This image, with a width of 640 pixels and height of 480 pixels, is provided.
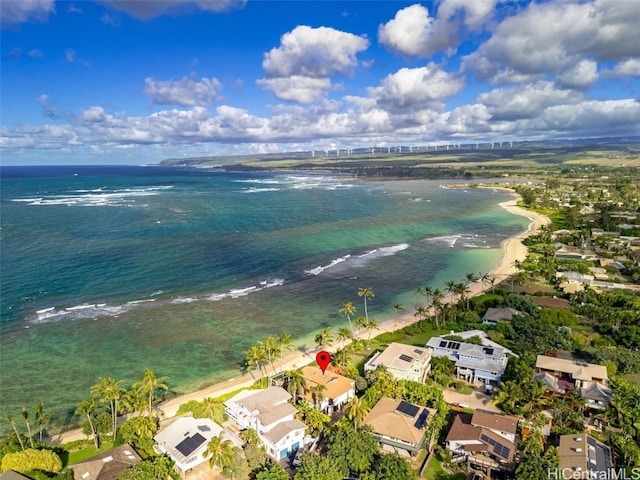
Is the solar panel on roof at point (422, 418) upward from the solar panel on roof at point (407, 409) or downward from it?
downward

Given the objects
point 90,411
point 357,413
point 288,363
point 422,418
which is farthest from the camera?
point 288,363

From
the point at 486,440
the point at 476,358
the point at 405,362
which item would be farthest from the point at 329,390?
the point at 476,358

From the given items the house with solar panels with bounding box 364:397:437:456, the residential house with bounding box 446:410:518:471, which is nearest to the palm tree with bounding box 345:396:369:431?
the house with solar panels with bounding box 364:397:437:456

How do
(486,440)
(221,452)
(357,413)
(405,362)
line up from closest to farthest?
(221,452)
(486,440)
(357,413)
(405,362)

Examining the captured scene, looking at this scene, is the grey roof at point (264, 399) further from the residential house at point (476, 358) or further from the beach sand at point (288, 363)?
the residential house at point (476, 358)

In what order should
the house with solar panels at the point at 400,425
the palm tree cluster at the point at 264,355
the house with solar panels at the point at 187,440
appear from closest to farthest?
the house with solar panels at the point at 187,440 → the house with solar panels at the point at 400,425 → the palm tree cluster at the point at 264,355

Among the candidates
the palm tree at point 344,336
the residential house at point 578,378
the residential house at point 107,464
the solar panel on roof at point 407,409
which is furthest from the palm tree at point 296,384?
the residential house at point 578,378

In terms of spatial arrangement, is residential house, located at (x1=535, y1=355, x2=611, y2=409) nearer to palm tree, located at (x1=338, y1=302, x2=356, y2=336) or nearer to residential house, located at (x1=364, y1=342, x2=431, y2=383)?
residential house, located at (x1=364, y1=342, x2=431, y2=383)

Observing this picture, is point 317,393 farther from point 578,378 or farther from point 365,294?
point 578,378
